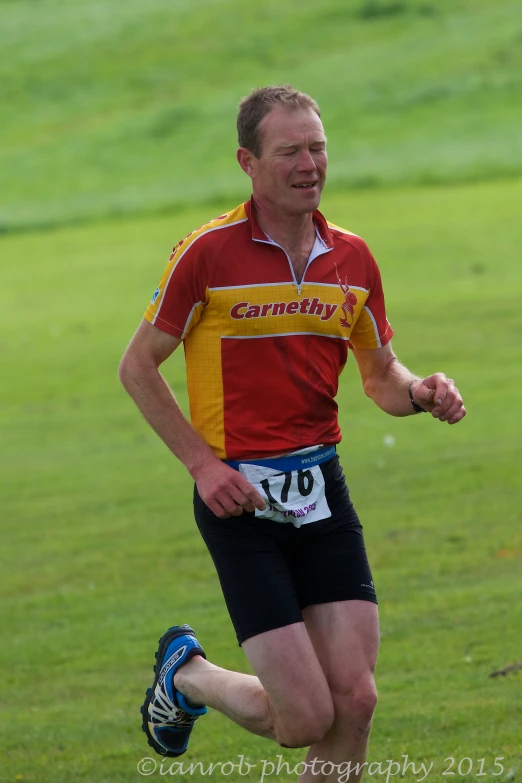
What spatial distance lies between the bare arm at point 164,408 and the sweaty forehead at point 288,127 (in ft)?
2.72

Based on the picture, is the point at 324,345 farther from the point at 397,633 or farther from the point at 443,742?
the point at 397,633

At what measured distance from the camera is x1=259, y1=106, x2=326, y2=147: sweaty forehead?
18.2ft

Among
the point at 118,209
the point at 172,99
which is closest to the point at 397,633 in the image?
the point at 118,209

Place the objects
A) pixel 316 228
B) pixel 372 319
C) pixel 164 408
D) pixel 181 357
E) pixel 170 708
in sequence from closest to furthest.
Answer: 1. pixel 164 408
2. pixel 316 228
3. pixel 372 319
4. pixel 170 708
5. pixel 181 357

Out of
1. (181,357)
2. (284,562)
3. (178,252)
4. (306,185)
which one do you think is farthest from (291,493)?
(181,357)

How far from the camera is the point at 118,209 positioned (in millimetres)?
32344

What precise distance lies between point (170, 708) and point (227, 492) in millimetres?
1254

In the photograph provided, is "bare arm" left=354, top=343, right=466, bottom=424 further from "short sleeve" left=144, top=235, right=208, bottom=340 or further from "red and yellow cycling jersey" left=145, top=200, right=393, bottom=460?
"short sleeve" left=144, top=235, right=208, bottom=340

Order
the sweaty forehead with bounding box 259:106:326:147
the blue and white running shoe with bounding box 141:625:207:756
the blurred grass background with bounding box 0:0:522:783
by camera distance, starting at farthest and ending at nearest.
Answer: the blurred grass background with bounding box 0:0:522:783 < the blue and white running shoe with bounding box 141:625:207:756 < the sweaty forehead with bounding box 259:106:326:147

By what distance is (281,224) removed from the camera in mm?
5676

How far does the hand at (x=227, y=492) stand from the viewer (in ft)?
17.7

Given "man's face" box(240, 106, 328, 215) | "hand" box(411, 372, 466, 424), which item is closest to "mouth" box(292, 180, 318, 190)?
"man's face" box(240, 106, 328, 215)

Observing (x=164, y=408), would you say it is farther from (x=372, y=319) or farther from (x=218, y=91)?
(x=218, y=91)

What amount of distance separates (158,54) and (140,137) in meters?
8.01
